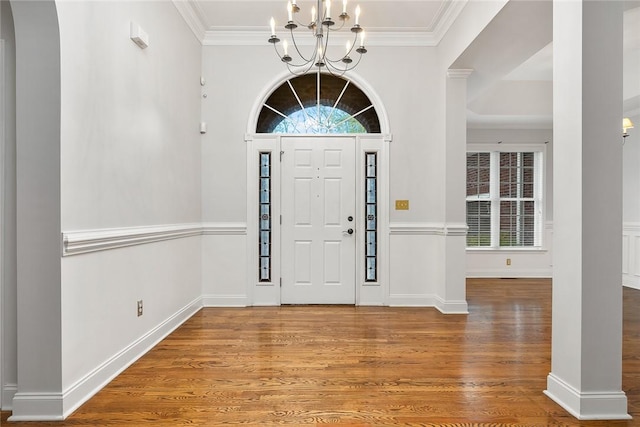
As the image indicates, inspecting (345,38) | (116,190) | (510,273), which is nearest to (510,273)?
(510,273)

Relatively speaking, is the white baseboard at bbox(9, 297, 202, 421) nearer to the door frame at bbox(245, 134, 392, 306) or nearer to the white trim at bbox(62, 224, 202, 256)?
the white trim at bbox(62, 224, 202, 256)

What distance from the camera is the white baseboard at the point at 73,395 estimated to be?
219 cm

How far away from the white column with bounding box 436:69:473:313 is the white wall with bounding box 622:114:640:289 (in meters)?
3.32

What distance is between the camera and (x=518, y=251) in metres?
7.31

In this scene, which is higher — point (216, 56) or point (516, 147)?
point (216, 56)

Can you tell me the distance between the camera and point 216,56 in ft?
16.0

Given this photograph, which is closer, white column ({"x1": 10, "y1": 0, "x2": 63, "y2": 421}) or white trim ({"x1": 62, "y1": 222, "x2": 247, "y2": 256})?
white column ({"x1": 10, "y1": 0, "x2": 63, "y2": 421})

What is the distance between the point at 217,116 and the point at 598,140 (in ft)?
12.4

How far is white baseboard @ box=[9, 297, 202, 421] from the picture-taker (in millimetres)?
2191

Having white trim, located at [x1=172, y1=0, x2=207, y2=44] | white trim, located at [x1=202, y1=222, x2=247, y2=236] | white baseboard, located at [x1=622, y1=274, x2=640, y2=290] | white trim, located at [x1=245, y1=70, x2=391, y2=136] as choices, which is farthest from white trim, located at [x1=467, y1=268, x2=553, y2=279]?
white trim, located at [x1=172, y1=0, x2=207, y2=44]

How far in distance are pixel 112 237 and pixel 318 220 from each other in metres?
2.62

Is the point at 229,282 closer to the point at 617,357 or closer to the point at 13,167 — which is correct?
the point at 13,167

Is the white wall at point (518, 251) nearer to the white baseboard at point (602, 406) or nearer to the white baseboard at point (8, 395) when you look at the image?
the white baseboard at point (602, 406)

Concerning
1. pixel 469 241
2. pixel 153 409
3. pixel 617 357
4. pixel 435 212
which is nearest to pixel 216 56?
pixel 435 212
